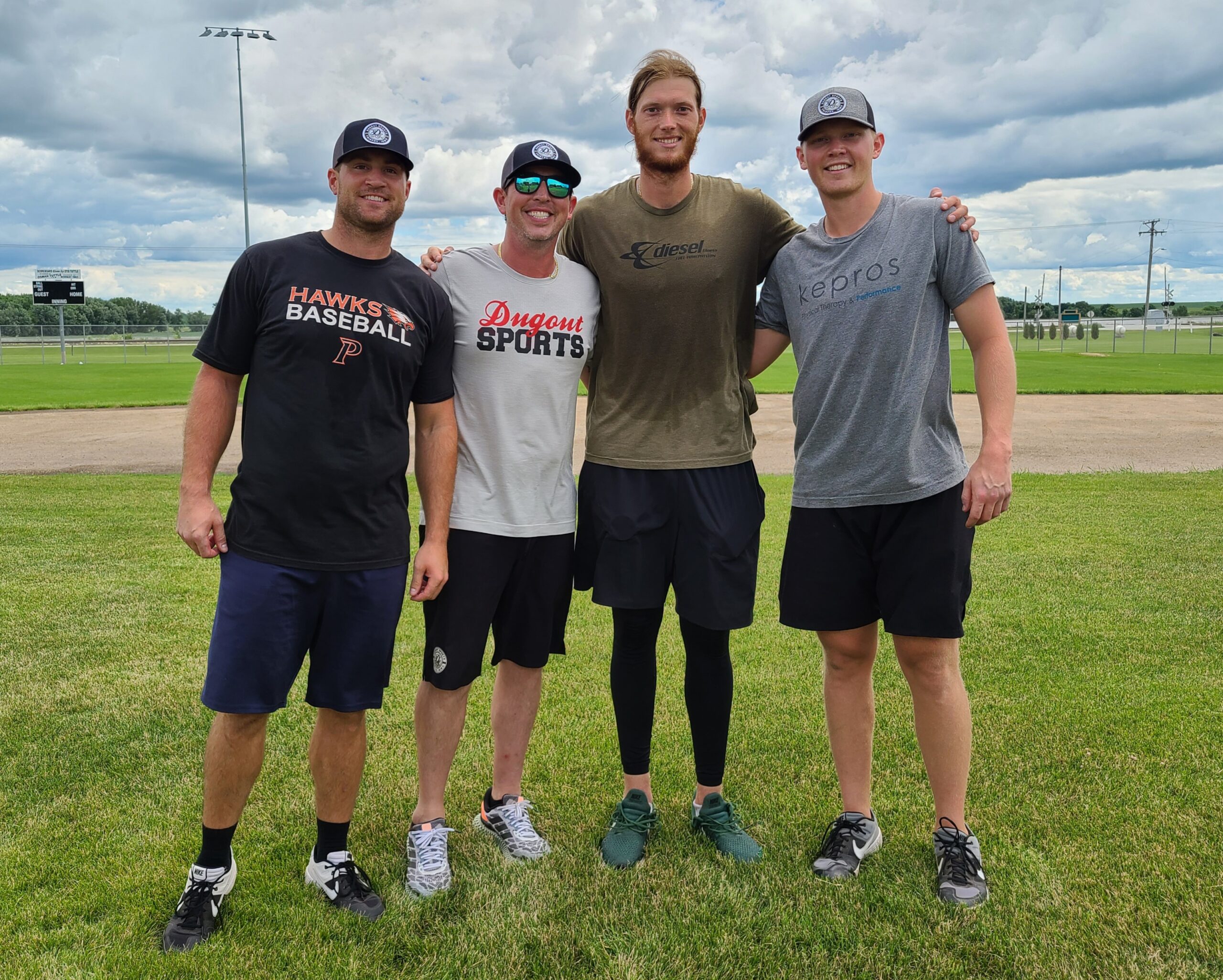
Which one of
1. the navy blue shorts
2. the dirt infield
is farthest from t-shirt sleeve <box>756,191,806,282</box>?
the dirt infield

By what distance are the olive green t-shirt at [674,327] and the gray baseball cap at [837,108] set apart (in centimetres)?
40

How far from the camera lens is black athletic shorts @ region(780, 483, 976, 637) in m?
3.07

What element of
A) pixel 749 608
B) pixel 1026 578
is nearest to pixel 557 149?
pixel 749 608

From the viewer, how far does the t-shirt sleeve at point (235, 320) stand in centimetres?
277

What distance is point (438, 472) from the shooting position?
10.2 feet

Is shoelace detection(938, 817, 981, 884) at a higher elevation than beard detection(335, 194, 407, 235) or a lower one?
lower

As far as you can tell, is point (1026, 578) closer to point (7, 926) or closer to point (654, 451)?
point (654, 451)

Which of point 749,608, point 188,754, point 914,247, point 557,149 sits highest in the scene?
point 557,149

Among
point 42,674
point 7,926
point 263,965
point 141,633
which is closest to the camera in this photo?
point 263,965

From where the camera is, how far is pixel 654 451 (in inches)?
131

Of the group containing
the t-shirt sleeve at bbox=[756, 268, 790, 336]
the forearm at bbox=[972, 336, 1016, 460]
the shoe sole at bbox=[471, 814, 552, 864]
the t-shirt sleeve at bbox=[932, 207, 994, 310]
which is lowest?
the shoe sole at bbox=[471, 814, 552, 864]

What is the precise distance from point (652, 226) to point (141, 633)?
4.38m

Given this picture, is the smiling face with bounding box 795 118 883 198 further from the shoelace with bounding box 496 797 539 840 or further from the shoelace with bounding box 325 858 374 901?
the shoelace with bounding box 325 858 374 901

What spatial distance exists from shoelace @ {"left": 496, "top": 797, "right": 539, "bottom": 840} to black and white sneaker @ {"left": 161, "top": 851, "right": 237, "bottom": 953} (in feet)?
3.06
